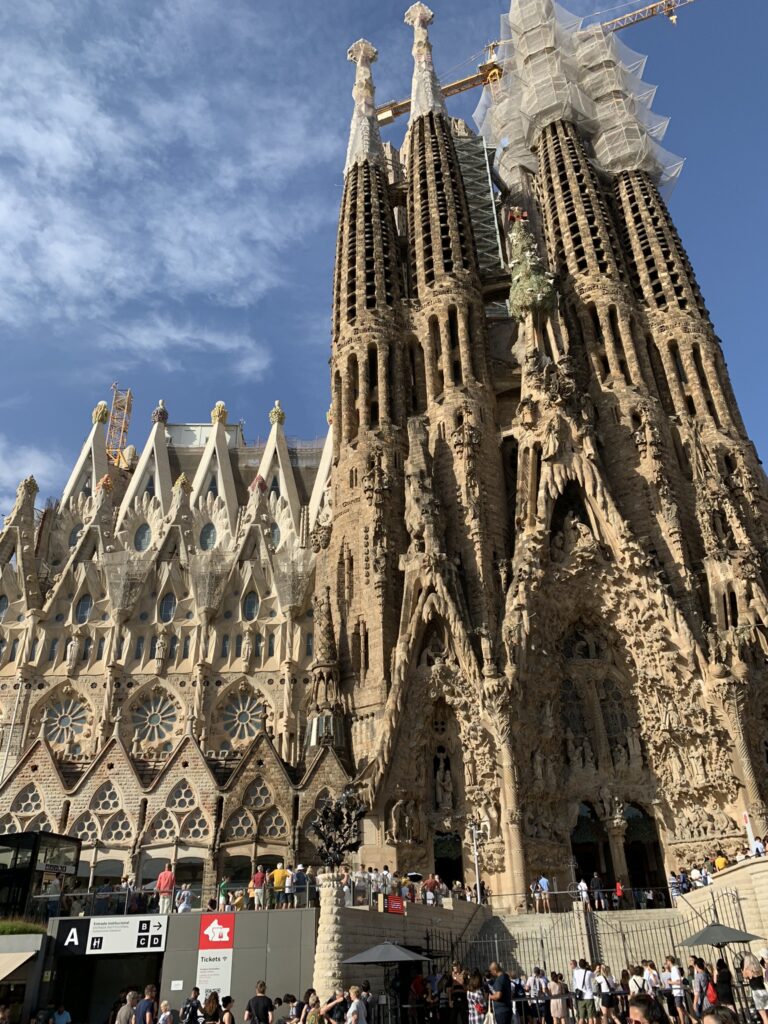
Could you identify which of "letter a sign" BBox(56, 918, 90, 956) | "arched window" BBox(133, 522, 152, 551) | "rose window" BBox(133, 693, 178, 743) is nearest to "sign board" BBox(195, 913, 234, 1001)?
"letter a sign" BBox(56, 918, 90, 956)

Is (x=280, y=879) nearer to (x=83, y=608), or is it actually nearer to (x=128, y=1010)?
(x=128, y=1010)

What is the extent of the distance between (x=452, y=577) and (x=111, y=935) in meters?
15.8

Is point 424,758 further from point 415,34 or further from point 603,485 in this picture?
point 415,34

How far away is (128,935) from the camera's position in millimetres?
16344

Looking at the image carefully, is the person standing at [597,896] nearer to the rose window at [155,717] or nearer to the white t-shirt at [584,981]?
the white t-shirt at [584,981]

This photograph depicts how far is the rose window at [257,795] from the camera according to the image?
26.6 m

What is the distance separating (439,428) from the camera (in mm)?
34562

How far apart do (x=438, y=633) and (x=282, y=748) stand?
8671 mm

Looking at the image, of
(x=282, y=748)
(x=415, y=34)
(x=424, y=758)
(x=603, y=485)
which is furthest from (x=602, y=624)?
(x=415, y=34)

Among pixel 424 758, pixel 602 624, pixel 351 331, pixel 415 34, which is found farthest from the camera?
pixel 415 34

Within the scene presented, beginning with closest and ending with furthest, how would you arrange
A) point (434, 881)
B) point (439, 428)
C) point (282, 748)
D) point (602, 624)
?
point (434, 881) < point (602, 624) < point (282, 748) < point (439, 428)

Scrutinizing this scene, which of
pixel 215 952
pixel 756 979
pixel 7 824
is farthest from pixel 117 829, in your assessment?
pixel 756 979

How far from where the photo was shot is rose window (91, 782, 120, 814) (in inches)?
1088

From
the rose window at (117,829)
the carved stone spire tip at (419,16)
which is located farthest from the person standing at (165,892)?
the carved stone spire tip at (419,16)
